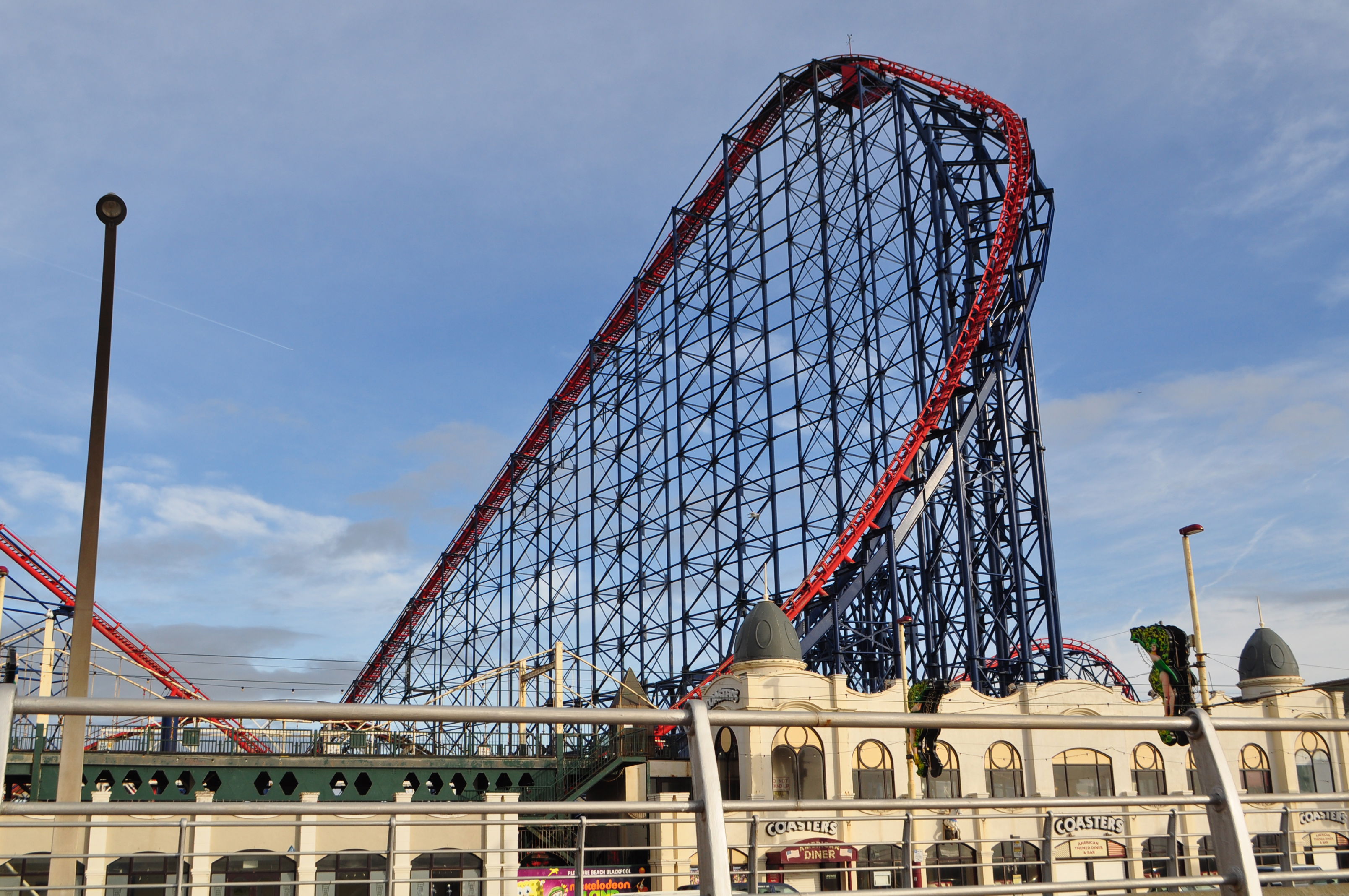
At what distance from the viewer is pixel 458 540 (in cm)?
4972

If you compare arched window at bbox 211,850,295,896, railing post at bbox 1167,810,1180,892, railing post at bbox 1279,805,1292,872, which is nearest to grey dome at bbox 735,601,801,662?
arched window at bbox 211,850,295,896

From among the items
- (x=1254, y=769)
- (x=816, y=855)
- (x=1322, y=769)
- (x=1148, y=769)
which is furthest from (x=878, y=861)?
(x=1322, y=769)

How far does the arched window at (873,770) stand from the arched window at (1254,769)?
1075 cm

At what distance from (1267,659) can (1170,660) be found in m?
10.6

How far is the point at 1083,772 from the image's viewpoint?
31438 mm

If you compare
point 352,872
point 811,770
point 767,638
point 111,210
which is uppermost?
point 111,210

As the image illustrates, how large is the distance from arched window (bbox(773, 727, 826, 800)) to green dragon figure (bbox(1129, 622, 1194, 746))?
796 centimetres

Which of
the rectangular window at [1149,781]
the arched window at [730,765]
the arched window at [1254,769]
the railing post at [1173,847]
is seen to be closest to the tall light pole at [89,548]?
the railing post at [1173,847]

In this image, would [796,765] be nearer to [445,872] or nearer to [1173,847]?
[445,872]

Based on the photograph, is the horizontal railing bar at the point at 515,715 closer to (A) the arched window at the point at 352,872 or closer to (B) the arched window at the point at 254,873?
(B) the arched window at the point at 254,873

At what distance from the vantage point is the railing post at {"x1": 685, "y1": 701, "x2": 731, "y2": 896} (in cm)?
471

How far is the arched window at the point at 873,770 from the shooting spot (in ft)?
97.1

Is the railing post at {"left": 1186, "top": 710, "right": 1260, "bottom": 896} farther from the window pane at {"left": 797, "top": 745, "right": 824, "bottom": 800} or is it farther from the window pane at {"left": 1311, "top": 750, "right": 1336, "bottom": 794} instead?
the window pane at {"left": 1311, "top": 750, "right": 1336, "bottom": 794}

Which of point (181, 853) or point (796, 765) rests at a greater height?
point (796, 765)
